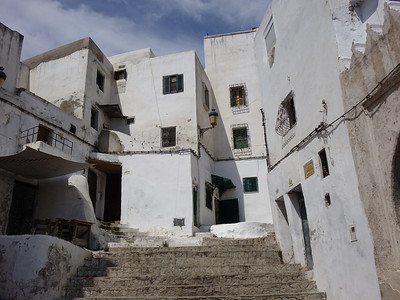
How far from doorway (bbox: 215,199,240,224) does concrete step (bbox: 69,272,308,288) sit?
33.4 feet

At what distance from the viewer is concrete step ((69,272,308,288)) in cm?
823

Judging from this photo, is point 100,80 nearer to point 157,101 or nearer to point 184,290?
point 157,101

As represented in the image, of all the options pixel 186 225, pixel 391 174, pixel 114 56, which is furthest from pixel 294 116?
pixel 114 56

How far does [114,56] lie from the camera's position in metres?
21.8

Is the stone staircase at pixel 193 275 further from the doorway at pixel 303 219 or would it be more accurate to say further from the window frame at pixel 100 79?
the window frame at pixel 100 79

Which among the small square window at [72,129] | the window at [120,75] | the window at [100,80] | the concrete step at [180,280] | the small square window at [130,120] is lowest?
the concrete step at [180,280]

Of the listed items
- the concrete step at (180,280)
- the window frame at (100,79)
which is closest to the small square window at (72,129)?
the window frame at (100,79)

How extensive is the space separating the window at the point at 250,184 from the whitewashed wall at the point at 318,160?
295 inches

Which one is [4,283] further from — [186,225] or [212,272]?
[186,225]

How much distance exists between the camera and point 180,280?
8297 mm

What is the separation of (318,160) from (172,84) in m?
12.3

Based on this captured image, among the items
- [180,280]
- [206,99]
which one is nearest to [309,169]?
[180,280]

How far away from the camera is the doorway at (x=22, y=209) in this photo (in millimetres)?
13047

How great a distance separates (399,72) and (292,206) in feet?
17.0
